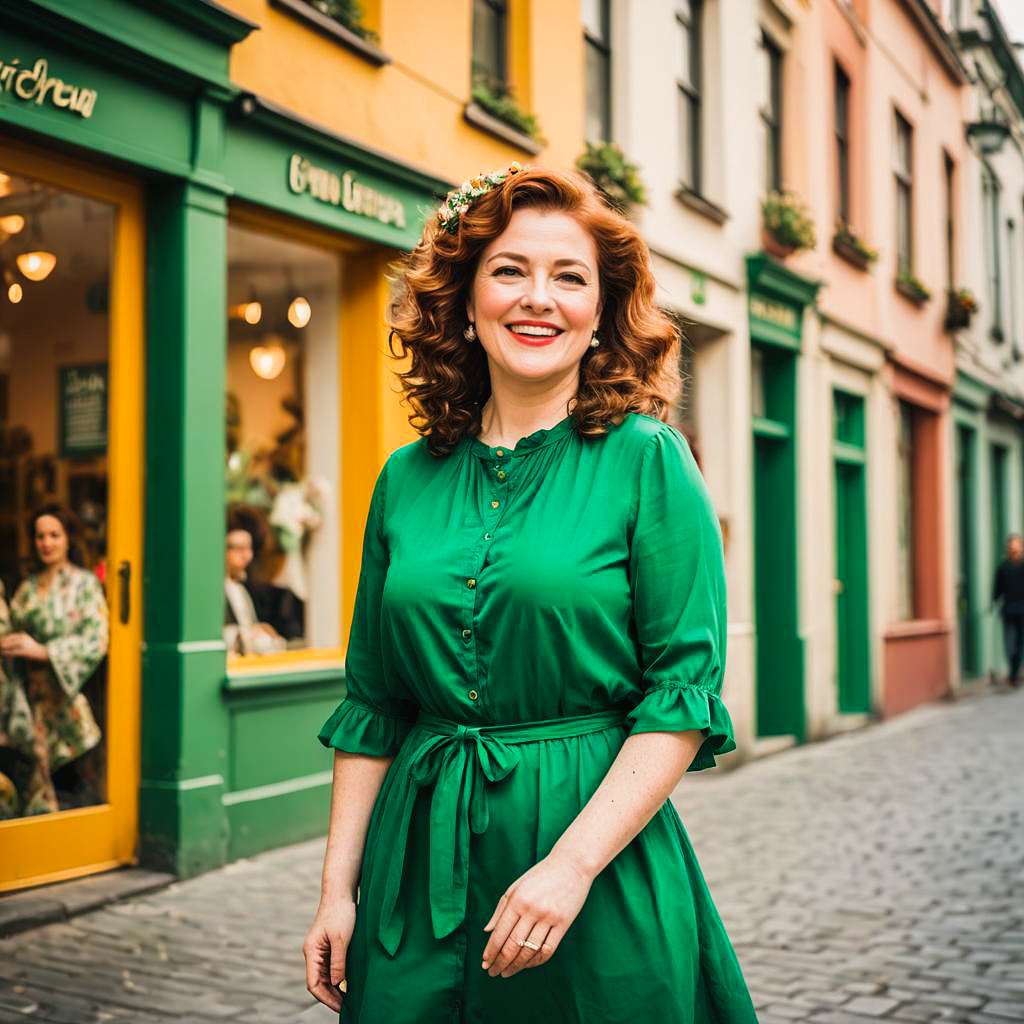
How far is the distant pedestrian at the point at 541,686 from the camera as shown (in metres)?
2.00

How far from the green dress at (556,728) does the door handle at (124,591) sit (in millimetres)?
4553

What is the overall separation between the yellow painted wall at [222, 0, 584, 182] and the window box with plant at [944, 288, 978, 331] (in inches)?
398

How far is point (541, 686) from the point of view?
2043mm

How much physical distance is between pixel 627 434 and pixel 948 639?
16411 mm

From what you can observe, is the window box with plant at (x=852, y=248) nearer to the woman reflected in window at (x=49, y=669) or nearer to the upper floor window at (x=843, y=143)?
the upper floor window at (x=843, y=143)

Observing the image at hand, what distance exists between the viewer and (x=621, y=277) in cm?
227

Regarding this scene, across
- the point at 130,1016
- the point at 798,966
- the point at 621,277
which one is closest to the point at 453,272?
the point at 621,277

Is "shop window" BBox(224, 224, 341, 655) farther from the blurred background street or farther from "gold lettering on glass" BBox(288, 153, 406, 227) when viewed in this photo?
"gold lettering on glass" BBox(288, 153, 406, 227)

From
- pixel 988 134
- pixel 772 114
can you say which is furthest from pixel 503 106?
pixel 988 134

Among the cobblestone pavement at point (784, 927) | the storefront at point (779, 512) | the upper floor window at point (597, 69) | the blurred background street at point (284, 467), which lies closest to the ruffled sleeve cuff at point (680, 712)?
the blurred background street at point (284, 467)

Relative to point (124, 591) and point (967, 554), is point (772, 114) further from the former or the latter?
point (967, 554)

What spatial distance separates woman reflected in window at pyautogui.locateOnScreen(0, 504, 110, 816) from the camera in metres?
6.22

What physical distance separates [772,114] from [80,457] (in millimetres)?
8593

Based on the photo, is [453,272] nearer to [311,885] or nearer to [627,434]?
[627,434]
